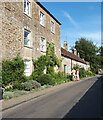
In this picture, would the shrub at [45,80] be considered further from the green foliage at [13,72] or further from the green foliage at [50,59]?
the green foliage at [50,59]

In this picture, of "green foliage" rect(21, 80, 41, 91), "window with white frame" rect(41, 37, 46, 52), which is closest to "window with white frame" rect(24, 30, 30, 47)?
"window with white frame" rect(41, 37, 46, 52)

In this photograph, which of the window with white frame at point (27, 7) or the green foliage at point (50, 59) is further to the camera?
the green foliage at point (50, 59)

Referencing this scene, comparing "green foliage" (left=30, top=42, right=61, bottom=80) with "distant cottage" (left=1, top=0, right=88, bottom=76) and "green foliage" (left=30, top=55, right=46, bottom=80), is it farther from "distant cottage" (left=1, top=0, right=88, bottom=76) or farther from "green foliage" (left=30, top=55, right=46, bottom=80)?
"distant cottage" (left=1, top=0, right=88, bottom=76)

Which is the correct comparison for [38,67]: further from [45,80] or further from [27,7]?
[27,7]

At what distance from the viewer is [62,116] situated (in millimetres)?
4695

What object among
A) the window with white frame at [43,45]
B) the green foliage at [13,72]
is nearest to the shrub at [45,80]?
the green foliage at [13,72]

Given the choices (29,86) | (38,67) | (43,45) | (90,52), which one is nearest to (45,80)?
(38,67)

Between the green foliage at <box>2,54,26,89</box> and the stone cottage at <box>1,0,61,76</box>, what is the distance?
0.57 meters

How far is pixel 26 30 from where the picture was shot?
1289cm

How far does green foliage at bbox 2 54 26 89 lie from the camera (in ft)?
31.8

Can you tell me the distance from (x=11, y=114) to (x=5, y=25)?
7.30 metres

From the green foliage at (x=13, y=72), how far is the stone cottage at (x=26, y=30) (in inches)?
22.6

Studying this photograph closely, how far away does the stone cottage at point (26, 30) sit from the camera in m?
10.3

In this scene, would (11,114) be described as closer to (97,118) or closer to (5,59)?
(97,118)
